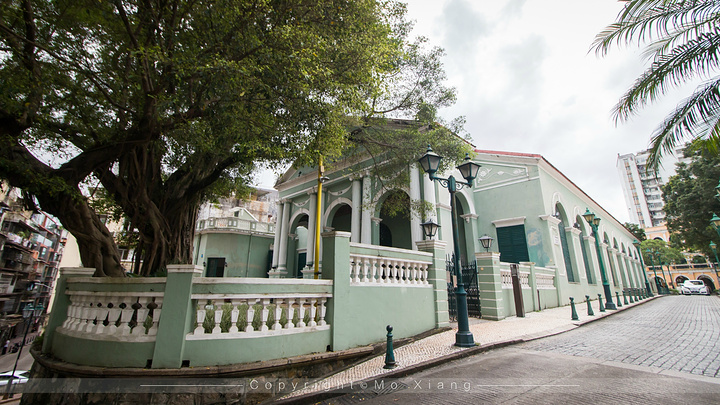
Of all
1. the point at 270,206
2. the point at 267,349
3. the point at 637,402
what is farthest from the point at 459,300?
the point at 270,206

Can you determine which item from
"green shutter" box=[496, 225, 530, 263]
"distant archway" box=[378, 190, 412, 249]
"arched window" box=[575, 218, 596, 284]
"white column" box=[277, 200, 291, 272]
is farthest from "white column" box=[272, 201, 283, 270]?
"arched window" box=[575, 218, 596, 284]

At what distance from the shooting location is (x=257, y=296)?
189 inches

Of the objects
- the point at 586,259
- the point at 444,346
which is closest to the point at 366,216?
the point at 444,346

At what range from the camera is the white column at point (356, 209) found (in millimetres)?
14727

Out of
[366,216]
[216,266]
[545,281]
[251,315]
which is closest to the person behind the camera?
[251,315]

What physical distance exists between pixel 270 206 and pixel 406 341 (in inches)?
1267

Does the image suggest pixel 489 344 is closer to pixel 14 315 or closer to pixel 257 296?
pixel 257 296

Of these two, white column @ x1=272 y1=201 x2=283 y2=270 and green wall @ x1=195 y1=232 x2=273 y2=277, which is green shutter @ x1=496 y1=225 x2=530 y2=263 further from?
green wall @ x1=195 y1=232 x2=273 y2=277

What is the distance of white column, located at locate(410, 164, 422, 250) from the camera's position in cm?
1248

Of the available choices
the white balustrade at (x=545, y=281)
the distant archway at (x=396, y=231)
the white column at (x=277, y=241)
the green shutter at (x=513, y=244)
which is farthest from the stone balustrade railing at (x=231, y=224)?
the white balustrade at (x=545, y=281)

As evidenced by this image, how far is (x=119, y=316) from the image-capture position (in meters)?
4.76

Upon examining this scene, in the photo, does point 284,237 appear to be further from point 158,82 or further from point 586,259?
point 586,259

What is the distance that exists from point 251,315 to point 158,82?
14.9ft

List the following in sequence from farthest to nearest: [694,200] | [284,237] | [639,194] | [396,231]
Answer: [639,194] < [694,200] < [284,237] < [396,231]
